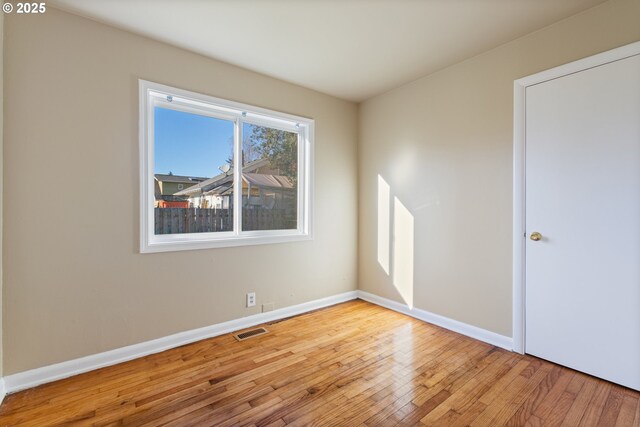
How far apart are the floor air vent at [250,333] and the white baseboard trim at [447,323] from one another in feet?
4.96

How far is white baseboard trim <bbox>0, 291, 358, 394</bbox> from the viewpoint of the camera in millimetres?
2009

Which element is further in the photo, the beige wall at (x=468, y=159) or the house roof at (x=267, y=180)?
the house roof at (x=267, y=180)

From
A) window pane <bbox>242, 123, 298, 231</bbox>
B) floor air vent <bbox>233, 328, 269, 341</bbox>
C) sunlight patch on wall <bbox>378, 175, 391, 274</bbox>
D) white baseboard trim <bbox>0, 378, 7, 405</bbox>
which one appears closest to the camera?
white baseboard trim <bbox>0, 378, 7, 405</bbox>

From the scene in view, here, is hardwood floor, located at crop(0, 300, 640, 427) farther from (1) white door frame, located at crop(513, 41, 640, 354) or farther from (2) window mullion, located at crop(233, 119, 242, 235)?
(2) window mullion, located at crop(233, 119, 242, 235)

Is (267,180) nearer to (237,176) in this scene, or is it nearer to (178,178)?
(237,176)

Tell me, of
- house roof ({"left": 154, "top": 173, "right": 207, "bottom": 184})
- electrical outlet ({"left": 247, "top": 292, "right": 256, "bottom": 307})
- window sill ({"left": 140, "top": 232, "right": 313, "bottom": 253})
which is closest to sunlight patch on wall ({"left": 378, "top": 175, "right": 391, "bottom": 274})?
window sill ({"left": 140, "top": 232, "right": 313, "bottom": 253})

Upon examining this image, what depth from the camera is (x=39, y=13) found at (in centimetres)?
204

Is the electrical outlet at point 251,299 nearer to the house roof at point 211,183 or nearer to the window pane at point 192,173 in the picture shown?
the window pane at point 192,173

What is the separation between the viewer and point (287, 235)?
3.36 metres

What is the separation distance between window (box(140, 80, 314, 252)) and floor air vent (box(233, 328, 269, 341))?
2.84ft

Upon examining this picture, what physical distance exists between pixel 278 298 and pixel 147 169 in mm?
1802

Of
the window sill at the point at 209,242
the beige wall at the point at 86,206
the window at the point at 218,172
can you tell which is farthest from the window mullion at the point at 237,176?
the beige wall at the point at 86,206

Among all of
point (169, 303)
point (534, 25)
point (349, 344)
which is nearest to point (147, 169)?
point (169, 303)

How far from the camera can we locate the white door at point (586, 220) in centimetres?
196
